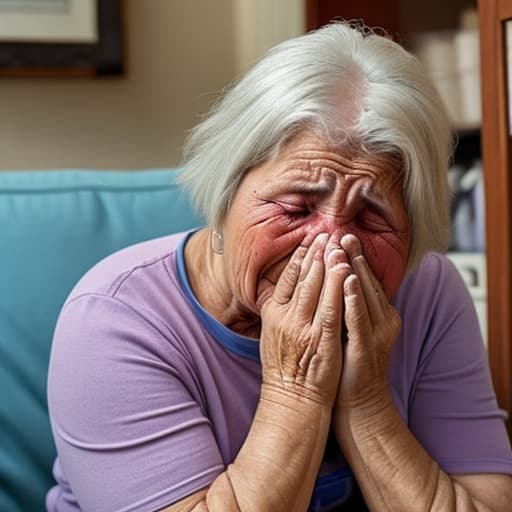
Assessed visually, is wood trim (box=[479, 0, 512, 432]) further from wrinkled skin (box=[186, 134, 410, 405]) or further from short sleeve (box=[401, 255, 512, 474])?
wrinkled skin (box=[186, 134, 410, 405])

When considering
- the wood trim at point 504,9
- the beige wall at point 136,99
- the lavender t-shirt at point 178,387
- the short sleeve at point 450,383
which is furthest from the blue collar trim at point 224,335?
the beige wall at point 136,99

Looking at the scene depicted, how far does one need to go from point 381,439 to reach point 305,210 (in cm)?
31

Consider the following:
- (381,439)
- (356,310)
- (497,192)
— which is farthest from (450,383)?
(497,192)

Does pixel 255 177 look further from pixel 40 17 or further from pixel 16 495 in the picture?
pixel 40 17

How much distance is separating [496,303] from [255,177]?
0.66m

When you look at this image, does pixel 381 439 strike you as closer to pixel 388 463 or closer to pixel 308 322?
pixel 388 463

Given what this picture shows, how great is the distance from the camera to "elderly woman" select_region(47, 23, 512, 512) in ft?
3.54

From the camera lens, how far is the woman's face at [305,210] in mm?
1078

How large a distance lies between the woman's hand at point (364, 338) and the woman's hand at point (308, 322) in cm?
1

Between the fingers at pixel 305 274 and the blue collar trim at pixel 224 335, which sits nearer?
the fingers at pixel 305 274

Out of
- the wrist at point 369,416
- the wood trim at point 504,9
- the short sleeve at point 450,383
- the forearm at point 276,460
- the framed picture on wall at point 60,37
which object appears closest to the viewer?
the forearm at point 276,460

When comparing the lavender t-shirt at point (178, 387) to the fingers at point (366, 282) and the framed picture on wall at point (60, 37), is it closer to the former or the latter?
the fingers at point (366, 282)

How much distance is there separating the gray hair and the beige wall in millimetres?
997

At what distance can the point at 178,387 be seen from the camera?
1.13m
